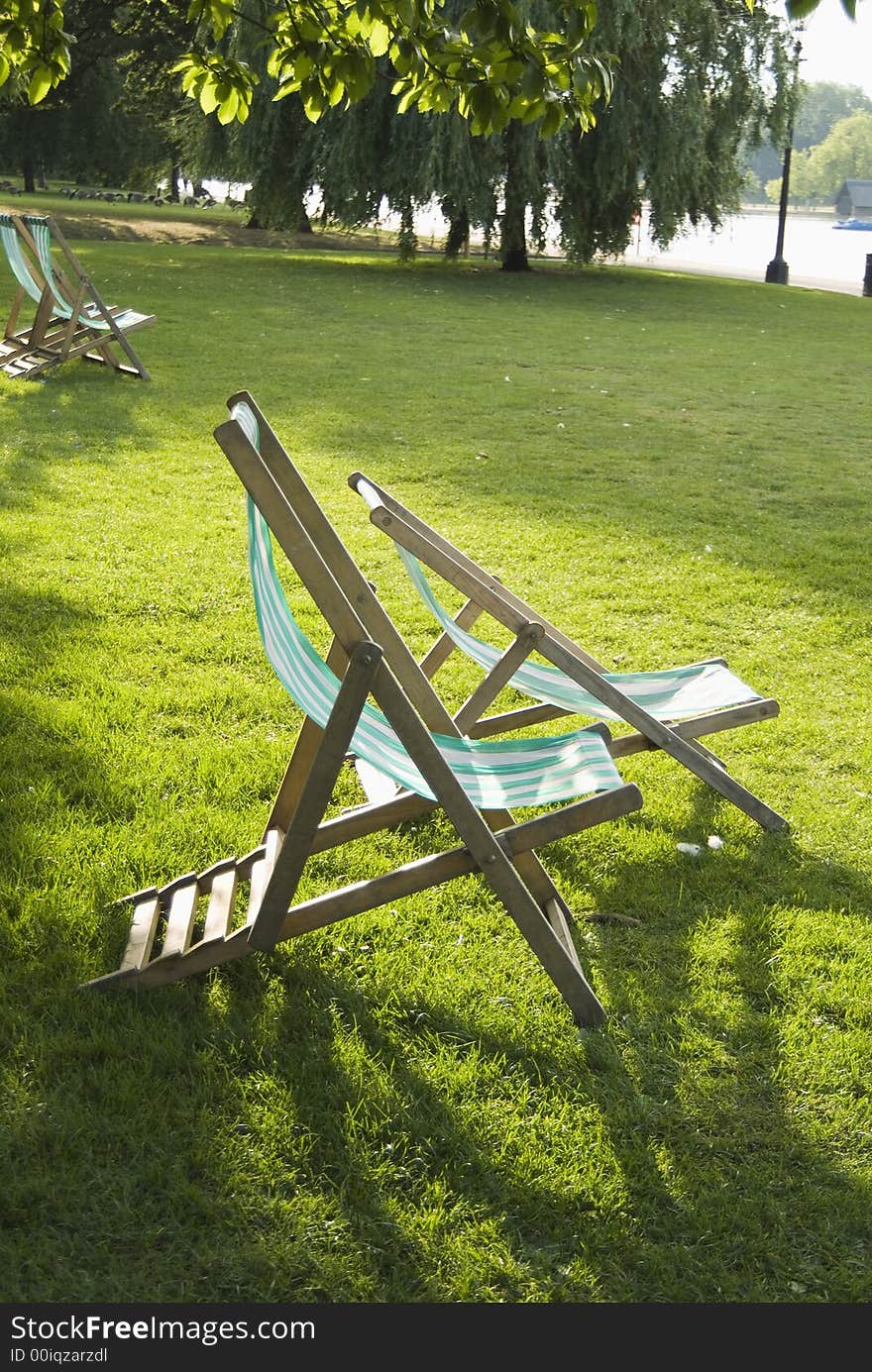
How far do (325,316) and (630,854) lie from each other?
1409cm

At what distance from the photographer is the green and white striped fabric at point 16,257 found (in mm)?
11180

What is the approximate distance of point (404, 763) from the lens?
3.13 m

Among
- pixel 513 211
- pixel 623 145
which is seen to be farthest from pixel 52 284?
pixel 513 211

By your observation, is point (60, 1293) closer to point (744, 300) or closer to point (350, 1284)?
point (350, 1284)

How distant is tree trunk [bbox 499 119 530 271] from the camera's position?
20859 millimetres

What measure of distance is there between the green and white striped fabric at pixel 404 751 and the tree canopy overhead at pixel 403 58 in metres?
1.44

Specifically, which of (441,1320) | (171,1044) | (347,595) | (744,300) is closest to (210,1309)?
(441,1320)

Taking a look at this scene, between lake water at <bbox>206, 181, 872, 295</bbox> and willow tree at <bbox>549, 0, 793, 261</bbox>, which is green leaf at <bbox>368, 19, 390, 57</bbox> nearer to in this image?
willow tree at <bbox>549, 0, 793, 261</bbox>

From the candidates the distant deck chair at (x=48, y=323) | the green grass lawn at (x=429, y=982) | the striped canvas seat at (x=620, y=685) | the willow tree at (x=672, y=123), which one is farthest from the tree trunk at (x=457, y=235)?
the striped canvas seat at (x=620, y=685)

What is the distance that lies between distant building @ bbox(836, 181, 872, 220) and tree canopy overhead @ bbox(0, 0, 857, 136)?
123050 millimetres

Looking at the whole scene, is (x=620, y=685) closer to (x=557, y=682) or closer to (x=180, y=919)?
(x=557, y=682)

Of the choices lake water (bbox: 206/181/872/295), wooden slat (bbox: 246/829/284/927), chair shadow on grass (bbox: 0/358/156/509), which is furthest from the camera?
lake water (bbox: 206/181/872/295)

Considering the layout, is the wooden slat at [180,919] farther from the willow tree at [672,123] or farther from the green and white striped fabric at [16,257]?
Answer: the willow tree at [672,123]

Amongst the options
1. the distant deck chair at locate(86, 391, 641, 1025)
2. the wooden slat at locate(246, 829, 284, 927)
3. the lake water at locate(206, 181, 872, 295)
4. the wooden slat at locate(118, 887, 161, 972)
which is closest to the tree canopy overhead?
the distant deck chair at locate(86, 391, 641, 1025)
